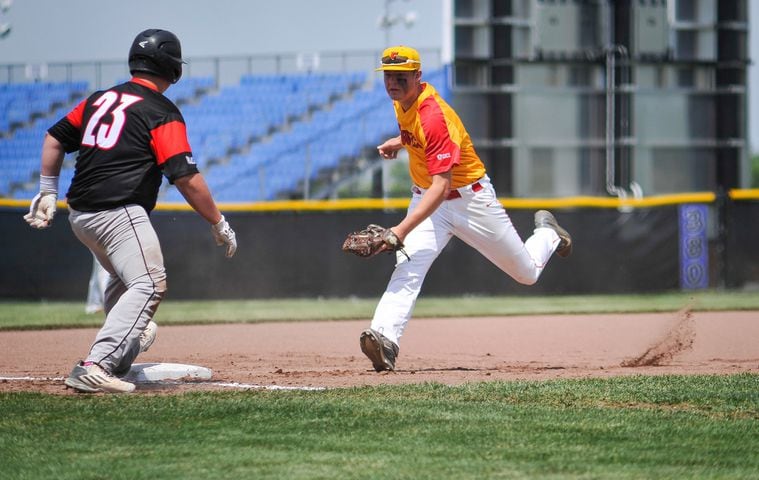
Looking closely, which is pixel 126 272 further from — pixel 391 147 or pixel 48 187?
pixel 391 147

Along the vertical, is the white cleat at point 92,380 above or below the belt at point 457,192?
below

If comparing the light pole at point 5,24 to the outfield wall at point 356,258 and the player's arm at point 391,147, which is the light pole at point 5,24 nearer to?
the outfield wall at point 356,258

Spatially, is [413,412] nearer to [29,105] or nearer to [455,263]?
[455,263]

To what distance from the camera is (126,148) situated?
18.9 ft

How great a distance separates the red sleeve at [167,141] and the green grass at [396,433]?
47.8 inches

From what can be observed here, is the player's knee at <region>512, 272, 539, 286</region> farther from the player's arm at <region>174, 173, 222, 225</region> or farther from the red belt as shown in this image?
the player's arm at <region>174, 173, 222, 225</region>

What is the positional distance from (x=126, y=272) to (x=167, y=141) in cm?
71

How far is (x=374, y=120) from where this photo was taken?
73.2ft

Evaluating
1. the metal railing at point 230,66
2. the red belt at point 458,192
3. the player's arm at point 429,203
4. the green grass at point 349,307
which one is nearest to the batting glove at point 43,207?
the player's arm at point 429,203

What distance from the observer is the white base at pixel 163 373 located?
6.53 meters

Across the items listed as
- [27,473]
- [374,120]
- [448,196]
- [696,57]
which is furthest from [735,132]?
[27,473]

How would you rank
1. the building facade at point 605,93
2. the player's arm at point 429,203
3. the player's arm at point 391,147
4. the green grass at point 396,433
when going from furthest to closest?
1. the building facade at point 605,93
2. the player's arm at point 391,147
3. the player's arm at point 429,203
4. the green grass at point 396,433

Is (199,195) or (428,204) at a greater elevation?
(199,195)

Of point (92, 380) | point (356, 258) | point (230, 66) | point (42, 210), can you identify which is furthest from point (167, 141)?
point (230, 66)
